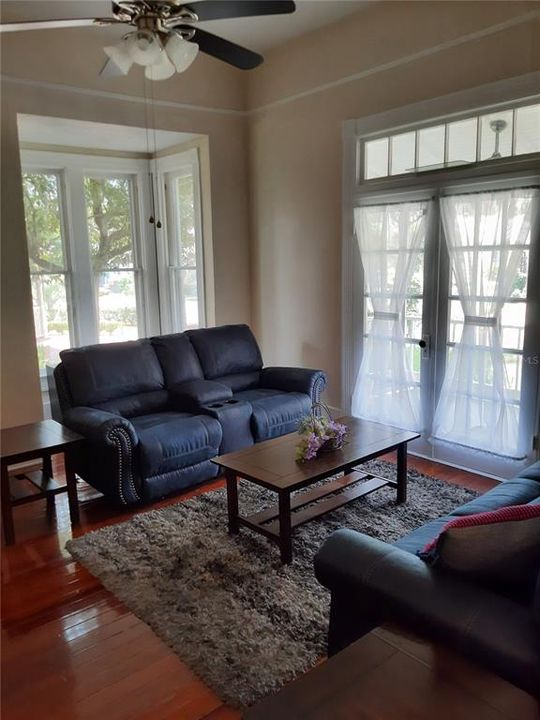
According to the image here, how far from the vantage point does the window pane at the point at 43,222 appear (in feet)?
17.3

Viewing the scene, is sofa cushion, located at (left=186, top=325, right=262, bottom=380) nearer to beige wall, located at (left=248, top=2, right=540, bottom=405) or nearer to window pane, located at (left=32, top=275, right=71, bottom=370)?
beige wall, located at (left=248, top=2, right=540, bottom=405)

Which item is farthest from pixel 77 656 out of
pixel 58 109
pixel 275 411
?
pixel 58 109

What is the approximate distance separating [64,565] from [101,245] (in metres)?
3.70

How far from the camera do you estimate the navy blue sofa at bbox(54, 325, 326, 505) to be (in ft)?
11.2

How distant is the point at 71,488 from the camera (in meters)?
3.29

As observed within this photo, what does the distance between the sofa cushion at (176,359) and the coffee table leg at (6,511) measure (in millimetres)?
1464

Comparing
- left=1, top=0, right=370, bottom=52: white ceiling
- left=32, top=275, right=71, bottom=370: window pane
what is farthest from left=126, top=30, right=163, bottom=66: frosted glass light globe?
left=32, top=275, right=71, bottom=370: window pane

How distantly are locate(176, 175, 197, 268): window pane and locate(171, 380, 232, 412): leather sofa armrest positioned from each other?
1946 millimetres

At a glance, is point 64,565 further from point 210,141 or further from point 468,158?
point 210,141

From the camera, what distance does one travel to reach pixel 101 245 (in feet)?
18.9

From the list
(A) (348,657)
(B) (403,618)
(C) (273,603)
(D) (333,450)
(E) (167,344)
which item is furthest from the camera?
(E) (167,344)

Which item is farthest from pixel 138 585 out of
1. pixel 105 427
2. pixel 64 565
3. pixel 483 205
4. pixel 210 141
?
pixel 210 141

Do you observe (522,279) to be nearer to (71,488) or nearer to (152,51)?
(152,51)

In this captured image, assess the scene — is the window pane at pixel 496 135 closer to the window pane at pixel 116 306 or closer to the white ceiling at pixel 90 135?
the white ceiling at pixel 90 135
